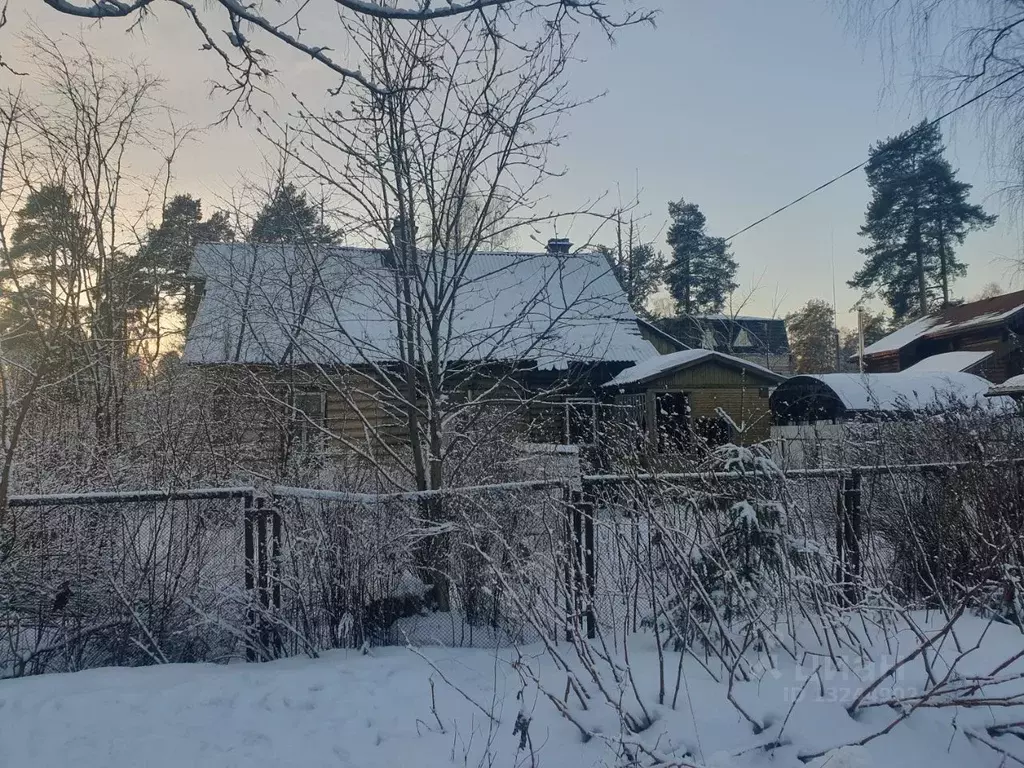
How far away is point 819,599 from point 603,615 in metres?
1.64

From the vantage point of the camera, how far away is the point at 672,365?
1498 cm

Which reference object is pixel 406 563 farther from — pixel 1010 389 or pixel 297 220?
pixel 1010 389

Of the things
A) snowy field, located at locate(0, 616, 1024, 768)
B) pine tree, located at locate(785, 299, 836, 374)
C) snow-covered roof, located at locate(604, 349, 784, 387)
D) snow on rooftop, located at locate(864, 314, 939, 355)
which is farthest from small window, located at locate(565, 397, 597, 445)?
pine tree, located at locate(785, 299, 836, 374)

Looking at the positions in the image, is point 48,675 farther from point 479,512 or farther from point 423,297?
point 423,297

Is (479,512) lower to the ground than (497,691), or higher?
higher

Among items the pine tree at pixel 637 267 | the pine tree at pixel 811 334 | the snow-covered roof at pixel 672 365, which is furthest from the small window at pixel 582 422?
the pine tree at pixel 811 334

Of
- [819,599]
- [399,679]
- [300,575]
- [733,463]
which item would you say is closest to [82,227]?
[300,575]

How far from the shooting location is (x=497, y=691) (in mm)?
3742

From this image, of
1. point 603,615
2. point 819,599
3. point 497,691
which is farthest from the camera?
point 603,615

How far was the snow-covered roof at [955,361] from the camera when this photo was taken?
24312 mm

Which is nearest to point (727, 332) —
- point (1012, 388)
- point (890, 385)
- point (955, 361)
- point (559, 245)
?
point (955, 361)

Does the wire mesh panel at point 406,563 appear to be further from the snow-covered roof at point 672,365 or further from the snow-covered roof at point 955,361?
the snow-covered roof at point 955,361

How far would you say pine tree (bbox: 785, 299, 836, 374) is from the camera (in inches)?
2005

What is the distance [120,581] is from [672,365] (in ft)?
40.8
